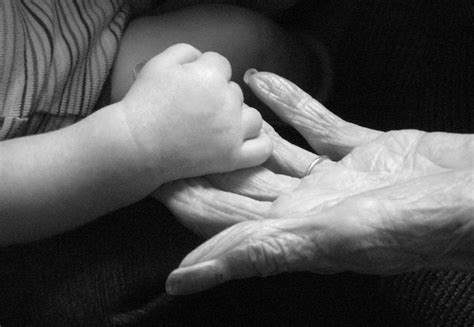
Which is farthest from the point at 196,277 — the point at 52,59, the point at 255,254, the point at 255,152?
the point at 52,59

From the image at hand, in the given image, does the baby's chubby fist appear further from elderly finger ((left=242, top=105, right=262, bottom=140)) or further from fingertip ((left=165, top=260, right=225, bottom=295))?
fingertip ((left=165, top=260, right=225, bottom=295))

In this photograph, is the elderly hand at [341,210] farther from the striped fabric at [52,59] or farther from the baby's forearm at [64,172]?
the striped fabric at [52,59]

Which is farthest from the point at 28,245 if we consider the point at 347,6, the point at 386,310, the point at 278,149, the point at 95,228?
the point at 347,6

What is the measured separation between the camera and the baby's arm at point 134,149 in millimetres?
547

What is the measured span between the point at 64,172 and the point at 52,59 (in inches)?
6.1

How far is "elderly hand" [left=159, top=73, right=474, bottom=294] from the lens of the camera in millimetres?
435

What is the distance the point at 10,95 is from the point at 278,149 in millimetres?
301

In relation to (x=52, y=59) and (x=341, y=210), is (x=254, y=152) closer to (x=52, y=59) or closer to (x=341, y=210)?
(x=341, y=210)

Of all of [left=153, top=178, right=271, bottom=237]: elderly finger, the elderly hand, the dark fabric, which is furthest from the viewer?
the dark fabric

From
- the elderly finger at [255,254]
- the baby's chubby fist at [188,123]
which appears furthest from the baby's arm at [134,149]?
the elderly finger at [255,254]

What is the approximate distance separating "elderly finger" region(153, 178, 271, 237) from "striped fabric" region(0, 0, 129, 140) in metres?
0.16

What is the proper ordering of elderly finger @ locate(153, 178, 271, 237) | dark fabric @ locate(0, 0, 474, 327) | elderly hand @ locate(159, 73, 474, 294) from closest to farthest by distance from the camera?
elderly hand @ locate(159, 73, 474, 294) → elderly finger @ locate(153, 178, 271, 237) → dark fabric @ locate(0, 0, 474, 327)

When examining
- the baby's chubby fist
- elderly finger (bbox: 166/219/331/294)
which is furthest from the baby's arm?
elderly finger (bbox: 166/219/331/294)

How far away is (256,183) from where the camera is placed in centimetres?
58
